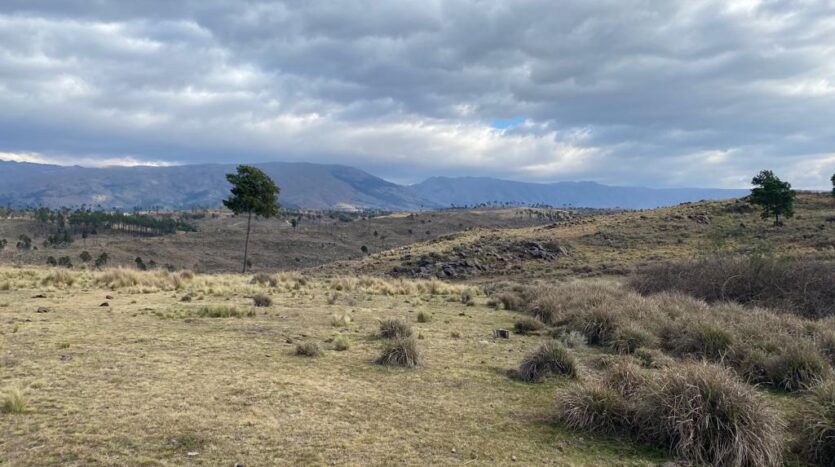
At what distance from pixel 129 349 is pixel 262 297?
9251 millimetres

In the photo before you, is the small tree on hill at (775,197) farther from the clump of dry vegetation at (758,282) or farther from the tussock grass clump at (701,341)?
the tussock grass clump at (701,341)

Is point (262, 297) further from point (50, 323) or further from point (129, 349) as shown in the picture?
point (129, 349)

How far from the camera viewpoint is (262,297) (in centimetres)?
2055

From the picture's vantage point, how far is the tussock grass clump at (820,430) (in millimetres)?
6621

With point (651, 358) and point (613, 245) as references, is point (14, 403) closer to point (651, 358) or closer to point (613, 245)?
point (651, 358)

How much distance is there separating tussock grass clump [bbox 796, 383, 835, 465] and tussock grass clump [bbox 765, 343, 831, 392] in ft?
9.47

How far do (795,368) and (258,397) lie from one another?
10.6m

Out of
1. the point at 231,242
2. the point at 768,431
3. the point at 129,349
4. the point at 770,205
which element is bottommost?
the point at 231,242

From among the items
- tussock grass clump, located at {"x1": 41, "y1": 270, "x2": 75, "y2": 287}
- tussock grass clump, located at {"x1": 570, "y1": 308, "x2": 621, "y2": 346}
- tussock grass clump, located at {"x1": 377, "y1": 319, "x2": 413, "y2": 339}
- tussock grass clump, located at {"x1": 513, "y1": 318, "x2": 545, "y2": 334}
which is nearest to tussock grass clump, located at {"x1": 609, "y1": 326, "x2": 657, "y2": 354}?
tussock grass clump, located at {"x1": 570, "y1": 308, "x2": 621, "y2": 346}

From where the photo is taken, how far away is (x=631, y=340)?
13.5 m

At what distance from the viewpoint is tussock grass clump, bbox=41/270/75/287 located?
78.3 feet

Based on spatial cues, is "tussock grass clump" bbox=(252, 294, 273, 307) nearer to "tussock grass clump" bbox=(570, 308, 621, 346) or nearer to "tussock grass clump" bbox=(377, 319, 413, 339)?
"tussock grass clump" bbox=(377, 319, 413, 339)

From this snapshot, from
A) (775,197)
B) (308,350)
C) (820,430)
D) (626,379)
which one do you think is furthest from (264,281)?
(775,197)

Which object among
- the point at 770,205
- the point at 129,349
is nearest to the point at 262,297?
the point at 129,349
